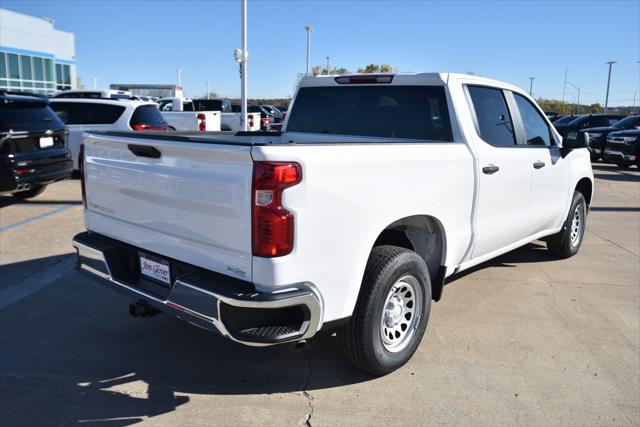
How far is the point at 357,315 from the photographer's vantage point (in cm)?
340

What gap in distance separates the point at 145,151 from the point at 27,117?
619 cm

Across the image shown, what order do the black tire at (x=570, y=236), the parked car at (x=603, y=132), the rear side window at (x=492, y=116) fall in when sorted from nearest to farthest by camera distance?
the rear side window at (x=492, y=116), the black tire at (x=570, y=236), the parked car at (x=603, y=132)

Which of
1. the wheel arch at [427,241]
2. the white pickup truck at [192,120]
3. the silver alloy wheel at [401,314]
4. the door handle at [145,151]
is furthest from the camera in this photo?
the white pickup truck at [192,120]

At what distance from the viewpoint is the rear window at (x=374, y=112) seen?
4.53 metres

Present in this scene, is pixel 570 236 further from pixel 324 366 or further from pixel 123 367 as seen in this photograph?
pixel 123 367

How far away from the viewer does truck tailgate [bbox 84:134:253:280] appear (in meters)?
2.90

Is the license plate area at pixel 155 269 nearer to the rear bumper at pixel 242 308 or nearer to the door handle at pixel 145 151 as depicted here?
the rear bumper at pixel 242 308

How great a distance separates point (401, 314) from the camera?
12.7 ft

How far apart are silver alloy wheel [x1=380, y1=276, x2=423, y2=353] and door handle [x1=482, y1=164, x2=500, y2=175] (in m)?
1.19

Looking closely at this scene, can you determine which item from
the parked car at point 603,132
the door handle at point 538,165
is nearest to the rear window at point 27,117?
the door handle at point 538,165

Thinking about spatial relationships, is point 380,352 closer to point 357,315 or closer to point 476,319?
point 357,315

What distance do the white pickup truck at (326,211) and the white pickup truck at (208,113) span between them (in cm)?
655

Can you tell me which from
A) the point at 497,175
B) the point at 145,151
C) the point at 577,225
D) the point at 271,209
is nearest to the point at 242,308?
the point at 271,209

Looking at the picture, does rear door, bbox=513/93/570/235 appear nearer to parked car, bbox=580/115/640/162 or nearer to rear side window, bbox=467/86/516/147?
rear side window, bbox=467/86/516/147
